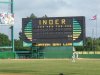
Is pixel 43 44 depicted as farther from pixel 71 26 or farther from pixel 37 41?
pixel 71 26

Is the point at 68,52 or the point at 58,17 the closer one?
the point at 58,17

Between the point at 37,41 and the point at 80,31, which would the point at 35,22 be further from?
the point at 80,31

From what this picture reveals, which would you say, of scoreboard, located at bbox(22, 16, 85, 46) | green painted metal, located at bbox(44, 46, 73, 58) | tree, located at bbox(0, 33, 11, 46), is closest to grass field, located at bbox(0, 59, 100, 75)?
scoreboard, located at bbox(22, 16, 85, 46)

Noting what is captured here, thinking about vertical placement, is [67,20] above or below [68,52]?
above

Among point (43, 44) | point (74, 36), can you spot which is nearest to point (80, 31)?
point (74, 36)

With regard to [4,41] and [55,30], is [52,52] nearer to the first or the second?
[55,30]

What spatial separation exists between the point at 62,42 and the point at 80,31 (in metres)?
4.16

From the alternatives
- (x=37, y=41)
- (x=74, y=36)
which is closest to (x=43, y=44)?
(x=37, y=41)

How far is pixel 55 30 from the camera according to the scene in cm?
8225

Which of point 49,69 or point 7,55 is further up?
point 49,69

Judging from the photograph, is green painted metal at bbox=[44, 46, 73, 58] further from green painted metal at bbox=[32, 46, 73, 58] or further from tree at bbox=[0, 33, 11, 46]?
tree at bbox=[0, 33, 11, 46]

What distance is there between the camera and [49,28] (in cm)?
8231

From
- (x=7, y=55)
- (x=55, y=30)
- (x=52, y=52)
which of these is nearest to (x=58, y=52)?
(x=52, y=52)

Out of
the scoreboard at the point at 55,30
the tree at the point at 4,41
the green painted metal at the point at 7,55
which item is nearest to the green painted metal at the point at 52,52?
the scoreboard at the point at 55,30
